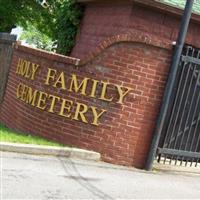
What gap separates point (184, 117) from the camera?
10828mm

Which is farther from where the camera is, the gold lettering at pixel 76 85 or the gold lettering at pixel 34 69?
the gold lettering at pixel 34 69

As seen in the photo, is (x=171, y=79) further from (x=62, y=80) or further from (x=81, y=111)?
(x=62, y=80)

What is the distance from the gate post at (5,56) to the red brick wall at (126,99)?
3054 millimetres

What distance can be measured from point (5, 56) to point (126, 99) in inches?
180

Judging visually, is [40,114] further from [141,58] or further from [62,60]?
[141,58]

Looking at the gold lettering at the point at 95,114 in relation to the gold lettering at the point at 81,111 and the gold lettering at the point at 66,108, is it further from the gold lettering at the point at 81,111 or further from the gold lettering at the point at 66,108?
the gold lettering at the point at 66,108

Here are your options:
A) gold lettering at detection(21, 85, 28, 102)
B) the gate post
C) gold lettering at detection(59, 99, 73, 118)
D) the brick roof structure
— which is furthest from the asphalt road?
the gate post

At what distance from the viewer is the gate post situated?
43.4 feet

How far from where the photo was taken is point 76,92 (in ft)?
33.9

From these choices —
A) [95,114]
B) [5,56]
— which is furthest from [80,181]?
[5,56]

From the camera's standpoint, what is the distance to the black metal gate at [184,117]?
414 inches

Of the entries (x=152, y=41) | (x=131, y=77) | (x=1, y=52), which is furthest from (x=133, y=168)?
(x=1, y=52)

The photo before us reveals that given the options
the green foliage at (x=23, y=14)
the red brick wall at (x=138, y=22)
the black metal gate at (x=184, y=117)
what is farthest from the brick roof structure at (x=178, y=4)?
the green foliage at (x=23, y=14)

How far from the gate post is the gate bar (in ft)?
13.6
